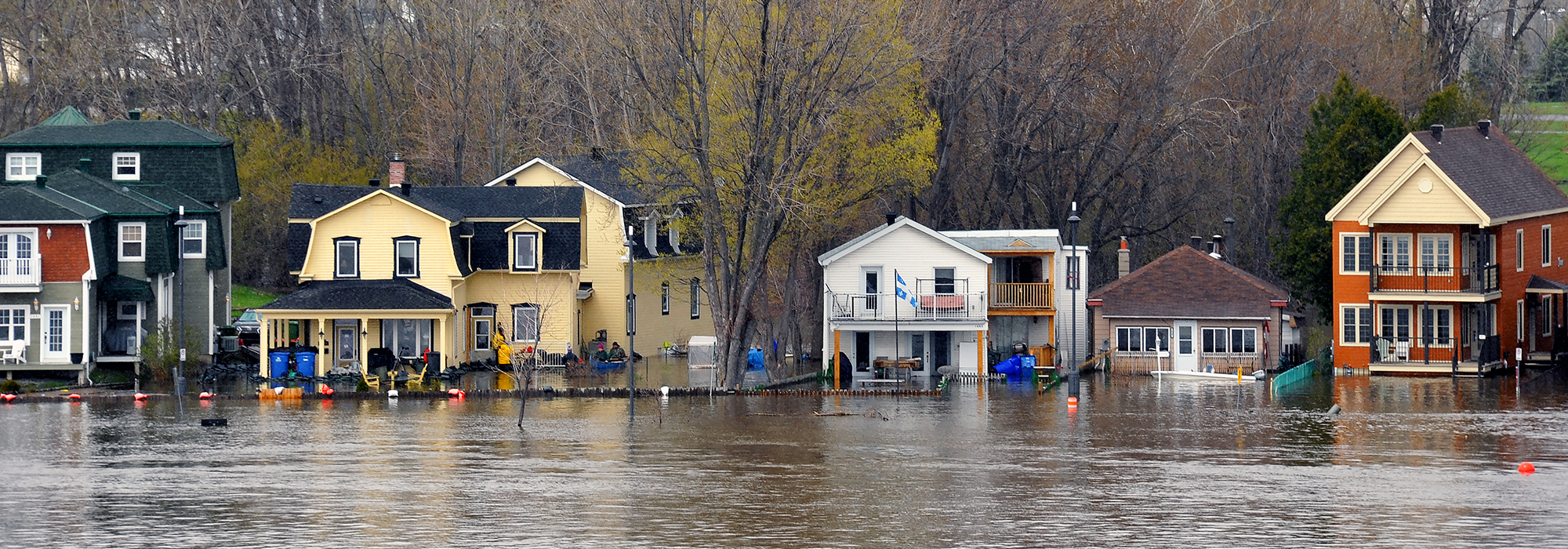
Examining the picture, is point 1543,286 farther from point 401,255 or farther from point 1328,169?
point 401,255

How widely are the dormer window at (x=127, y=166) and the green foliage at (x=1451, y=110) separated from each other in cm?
4858

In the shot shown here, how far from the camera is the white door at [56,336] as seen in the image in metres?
60.8

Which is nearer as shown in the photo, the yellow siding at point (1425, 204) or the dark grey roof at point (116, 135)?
the yellow siding at point (1425, 204)

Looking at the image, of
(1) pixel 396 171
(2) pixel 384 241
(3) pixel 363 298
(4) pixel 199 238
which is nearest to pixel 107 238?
(4) pixel 199 238

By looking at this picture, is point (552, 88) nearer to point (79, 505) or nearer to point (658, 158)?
point (658, 158)

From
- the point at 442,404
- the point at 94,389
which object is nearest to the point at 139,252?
the point at 94,389

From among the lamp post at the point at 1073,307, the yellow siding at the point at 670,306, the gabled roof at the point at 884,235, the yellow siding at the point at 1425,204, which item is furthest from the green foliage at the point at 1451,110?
the yellow siding at the point at 670,306

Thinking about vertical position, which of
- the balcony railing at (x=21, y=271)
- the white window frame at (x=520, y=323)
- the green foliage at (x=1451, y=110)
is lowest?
the white window frame at (x=520, y=323)

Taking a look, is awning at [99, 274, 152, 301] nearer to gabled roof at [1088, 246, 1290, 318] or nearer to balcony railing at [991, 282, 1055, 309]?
balcony railing at [991, 282, 1055, 309]

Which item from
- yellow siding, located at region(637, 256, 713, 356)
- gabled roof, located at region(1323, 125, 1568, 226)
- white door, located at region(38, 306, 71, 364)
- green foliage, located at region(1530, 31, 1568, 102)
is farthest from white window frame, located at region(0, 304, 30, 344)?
green foliage, located at region(1530, 31, 1568, 102)

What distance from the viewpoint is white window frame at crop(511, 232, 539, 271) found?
6856 cm

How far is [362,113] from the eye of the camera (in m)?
96.5

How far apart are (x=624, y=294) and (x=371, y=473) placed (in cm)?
3318

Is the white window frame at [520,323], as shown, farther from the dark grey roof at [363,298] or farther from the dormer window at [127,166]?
the dormer window at [127,166]
